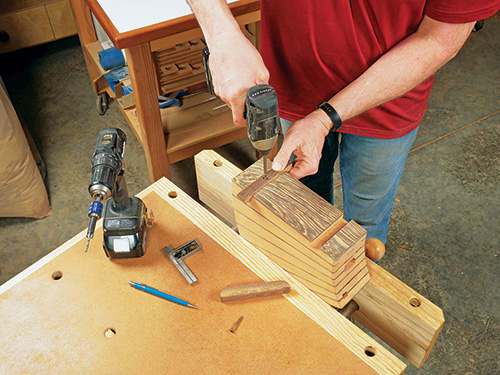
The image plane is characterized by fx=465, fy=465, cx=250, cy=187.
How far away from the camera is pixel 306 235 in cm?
98

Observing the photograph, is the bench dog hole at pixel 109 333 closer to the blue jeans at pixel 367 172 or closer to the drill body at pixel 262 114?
the drill body at pixel 262 114

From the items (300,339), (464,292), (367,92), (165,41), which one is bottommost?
(464,292)

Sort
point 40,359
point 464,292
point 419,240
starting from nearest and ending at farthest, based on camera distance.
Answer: point 40,359
point 464,292
point 419,240

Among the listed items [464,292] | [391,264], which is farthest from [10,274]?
[464,292]

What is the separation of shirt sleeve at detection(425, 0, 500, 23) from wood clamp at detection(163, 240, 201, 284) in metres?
0.77

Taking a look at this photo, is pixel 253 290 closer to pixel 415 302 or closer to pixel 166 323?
pixel 166 323

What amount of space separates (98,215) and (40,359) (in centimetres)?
31

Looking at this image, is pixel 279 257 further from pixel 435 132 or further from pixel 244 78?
pixel 435 132

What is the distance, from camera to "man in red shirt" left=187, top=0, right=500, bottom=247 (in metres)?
1.09

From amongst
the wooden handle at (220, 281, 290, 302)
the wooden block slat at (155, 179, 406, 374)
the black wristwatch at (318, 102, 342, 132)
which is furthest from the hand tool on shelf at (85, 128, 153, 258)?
the black wristwatch at (318, 102, 342, 132)

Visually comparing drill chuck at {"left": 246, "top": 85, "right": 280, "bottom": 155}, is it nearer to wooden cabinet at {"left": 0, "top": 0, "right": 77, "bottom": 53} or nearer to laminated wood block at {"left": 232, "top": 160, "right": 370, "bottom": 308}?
laminated wood block at {"left": 232, "top": 160, "right": 370, "bottom": 308}

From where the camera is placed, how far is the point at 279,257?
3.65ft

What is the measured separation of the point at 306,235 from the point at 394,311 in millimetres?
283

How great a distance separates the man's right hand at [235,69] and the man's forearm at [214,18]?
0.02 m
